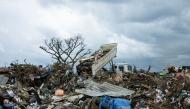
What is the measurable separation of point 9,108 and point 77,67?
4.81 metres

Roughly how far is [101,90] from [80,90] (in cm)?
86

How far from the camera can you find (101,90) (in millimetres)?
9234

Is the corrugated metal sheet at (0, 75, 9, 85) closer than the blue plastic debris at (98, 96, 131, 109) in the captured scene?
No

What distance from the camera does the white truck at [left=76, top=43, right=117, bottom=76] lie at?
11102 millimetres

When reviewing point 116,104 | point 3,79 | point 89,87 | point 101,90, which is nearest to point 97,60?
point 89,87

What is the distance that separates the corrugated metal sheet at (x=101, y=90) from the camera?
861cm

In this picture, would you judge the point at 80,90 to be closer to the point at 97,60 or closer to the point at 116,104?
the point at 97,60

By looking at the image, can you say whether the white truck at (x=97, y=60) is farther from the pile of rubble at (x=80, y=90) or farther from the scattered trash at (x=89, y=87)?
the pile of rubble at (x=80, y=90)

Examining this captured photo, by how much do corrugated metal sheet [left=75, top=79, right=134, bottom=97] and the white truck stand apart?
113 centimetres

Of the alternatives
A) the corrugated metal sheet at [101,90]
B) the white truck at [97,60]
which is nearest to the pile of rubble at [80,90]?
the corrugated metal sheet at [101,90]

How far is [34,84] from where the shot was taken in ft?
34.6

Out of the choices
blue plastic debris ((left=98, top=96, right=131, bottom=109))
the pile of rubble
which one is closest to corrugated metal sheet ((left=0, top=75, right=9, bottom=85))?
the pile of rubble

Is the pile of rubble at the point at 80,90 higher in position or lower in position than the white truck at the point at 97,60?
lower

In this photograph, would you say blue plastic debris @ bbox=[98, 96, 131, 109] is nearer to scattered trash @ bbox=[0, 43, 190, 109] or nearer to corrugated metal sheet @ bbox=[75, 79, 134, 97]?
scattered trash @ bbox=[0, 43, 190, 109]
